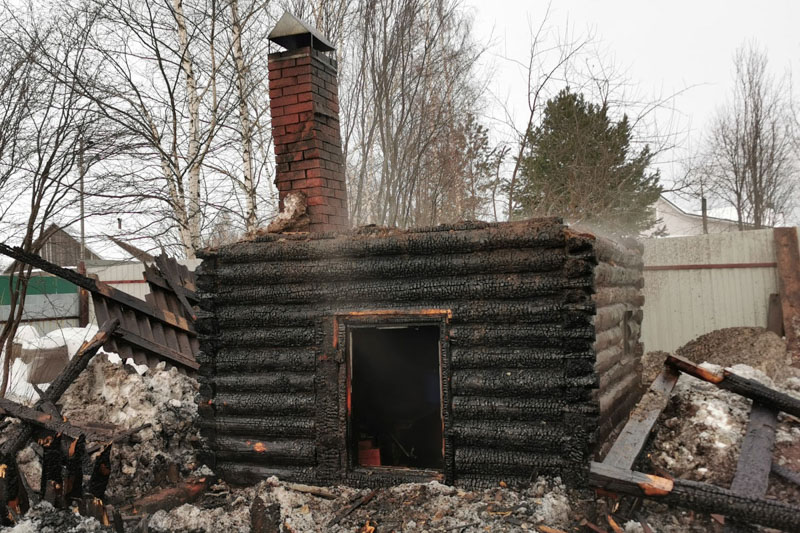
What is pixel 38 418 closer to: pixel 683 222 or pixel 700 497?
pixel 700 497

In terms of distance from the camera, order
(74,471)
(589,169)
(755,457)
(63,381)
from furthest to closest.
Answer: (589,169) < (63,381) < (74,471) < (755,457)

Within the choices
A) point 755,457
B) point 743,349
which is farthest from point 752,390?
point 743,349

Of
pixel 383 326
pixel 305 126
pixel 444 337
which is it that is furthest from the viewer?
pixel 305 126

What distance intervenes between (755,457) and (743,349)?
4214mm

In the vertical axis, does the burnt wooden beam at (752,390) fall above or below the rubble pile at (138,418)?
above

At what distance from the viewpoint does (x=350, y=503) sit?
5.09 meters

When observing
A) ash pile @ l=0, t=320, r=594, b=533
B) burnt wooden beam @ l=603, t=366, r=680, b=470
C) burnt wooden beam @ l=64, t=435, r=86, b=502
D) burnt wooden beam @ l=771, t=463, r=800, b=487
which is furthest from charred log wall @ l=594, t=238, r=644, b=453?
burnt wooden beam @ l=64, t=435, r=86, b=502

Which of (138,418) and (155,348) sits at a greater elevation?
(155,348)

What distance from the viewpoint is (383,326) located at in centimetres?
539

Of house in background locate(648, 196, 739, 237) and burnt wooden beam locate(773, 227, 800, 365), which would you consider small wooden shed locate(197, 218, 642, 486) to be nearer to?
burnt wooden beam locate(773, 227, 800, 365)

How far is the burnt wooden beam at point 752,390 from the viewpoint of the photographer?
16.1 feet

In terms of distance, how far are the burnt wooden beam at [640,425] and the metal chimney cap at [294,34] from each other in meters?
4.75

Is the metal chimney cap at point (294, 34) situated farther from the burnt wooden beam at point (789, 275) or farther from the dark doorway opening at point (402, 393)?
the burnt wooden beam at point (789, 275)

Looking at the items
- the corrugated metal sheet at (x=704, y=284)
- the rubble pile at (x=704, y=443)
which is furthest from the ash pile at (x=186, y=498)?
the corrugated metal sheet at (x=704, y=284)
